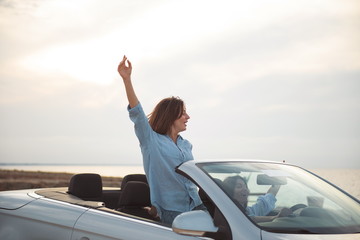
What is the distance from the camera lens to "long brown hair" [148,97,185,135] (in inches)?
186

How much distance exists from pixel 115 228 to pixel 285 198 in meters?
1.14

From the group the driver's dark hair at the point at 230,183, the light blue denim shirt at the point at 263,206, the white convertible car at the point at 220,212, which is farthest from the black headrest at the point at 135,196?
the light blue denim shirt at the point at 263,206

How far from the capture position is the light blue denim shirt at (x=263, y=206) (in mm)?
3402

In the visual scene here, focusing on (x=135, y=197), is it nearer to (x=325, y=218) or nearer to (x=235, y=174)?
(x=235, y=174)

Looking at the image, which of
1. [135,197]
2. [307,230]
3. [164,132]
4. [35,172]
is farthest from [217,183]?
[35,172]

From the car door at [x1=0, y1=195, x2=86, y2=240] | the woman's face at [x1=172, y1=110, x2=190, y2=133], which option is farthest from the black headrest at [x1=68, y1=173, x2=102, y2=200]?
the woman's face at [x1=172, y1=110, x2=190, y2=133]

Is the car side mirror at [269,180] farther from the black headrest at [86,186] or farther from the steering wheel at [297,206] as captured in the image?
the black headrest at [86,186]

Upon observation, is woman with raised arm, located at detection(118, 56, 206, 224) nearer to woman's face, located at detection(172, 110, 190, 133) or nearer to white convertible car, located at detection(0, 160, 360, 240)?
woman's face, located at detection(172, 110, 190, 133)

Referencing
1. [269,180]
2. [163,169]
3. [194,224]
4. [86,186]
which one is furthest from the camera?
[86,186]

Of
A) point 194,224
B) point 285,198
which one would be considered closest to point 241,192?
point 285,198

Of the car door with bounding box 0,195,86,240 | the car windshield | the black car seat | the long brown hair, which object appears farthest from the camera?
the long brown hair

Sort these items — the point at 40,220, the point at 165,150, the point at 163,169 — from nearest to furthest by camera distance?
the point at 40,220
the point at 163,169
the point at 165,150

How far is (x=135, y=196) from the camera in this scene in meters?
4.32

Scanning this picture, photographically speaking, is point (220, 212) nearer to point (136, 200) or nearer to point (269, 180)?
point (269, 180)
